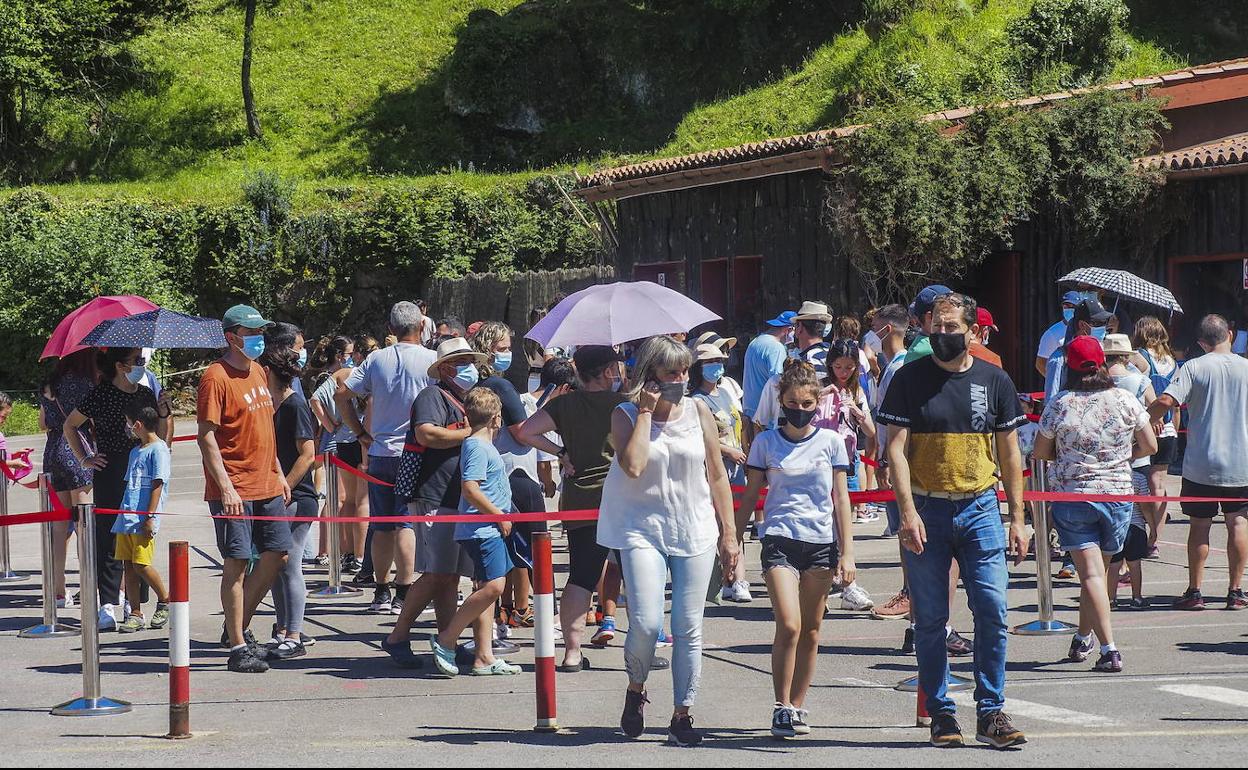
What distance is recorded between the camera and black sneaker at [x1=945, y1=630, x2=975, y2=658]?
26.7 ft

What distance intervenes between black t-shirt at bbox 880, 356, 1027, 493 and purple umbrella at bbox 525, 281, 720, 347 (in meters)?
2.75

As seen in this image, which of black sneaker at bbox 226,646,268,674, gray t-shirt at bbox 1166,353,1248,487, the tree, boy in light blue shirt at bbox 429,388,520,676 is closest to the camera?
boy in light blue shirt at bbox 429,388,520,676

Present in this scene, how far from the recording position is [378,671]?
26.3ft

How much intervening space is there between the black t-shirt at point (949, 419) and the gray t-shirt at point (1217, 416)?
359 cm

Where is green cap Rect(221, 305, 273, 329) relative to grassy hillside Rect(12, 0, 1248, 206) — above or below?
below

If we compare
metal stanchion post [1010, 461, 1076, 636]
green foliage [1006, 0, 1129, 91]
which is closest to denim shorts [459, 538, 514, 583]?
metal stanchion post [1010, 461, 1076, 636]

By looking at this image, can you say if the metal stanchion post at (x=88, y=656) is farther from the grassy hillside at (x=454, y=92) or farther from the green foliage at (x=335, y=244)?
the grassy hillside at (x=454, y=92)

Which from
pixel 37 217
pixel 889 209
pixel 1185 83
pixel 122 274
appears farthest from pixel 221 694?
pixel 37 217

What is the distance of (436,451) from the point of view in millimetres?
8336

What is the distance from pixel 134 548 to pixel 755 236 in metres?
14.5

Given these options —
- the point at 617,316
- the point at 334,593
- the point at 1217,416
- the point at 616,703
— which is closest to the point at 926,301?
the point at 617,316

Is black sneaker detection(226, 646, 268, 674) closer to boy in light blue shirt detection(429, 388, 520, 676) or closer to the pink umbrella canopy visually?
boy in light blue shirt detection(429, 388, 520, 676)

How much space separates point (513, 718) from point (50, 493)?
3863mm

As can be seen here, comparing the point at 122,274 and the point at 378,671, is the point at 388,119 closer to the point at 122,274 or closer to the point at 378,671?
the point at 122,274
